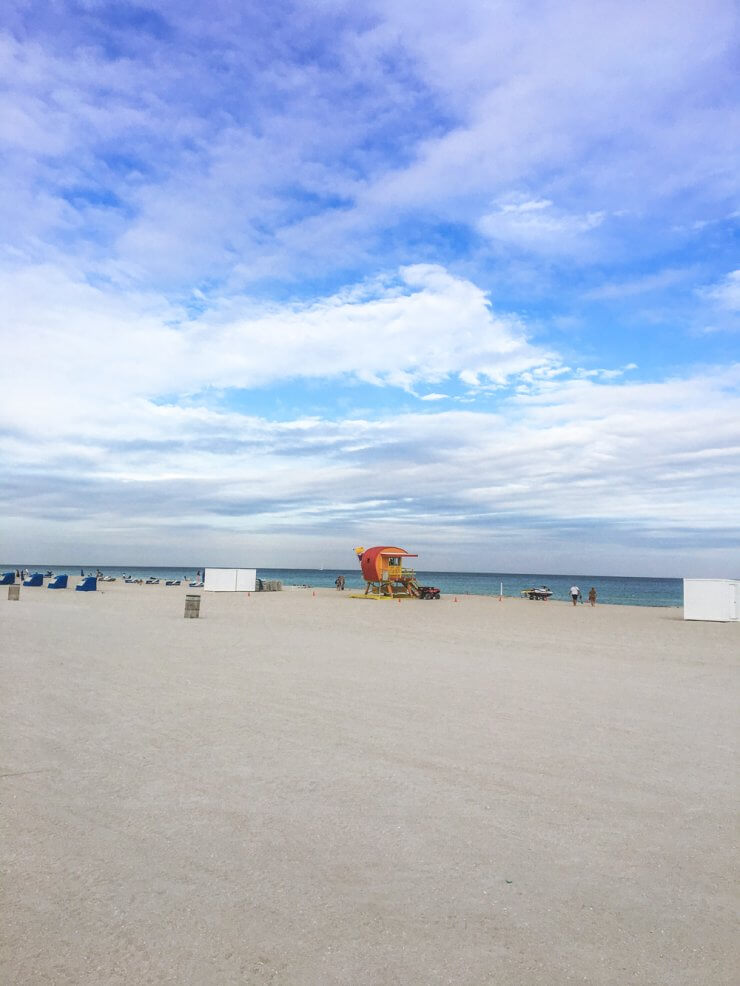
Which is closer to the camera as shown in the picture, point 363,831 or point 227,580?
point 363,831

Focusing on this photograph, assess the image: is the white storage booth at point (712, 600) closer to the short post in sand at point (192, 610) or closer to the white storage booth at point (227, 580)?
the short post in sand at point (192, 610)

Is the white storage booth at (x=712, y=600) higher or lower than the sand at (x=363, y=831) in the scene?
higher

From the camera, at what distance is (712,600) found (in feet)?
102

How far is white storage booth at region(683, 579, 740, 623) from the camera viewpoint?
1206 inches

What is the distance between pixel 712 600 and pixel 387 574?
2072cm

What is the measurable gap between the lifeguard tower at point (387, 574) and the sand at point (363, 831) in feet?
112

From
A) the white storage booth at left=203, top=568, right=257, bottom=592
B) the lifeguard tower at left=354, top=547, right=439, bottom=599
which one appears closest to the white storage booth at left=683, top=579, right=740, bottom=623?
the lifeguard tower at left=354, top=547, right=439, bottom=599

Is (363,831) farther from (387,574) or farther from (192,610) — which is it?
(387,574)

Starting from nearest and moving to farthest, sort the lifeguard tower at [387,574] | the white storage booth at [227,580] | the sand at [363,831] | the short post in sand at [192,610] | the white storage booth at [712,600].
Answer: the sand at [363,831]
the short post in sand at [192,610]
the white storage booth at [712,600]
the lifeguard tower at [387,574]
the white storage booth at [227,580]

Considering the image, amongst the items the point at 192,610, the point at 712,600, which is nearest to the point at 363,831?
the point at 192,610

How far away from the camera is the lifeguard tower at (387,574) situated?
150 feet

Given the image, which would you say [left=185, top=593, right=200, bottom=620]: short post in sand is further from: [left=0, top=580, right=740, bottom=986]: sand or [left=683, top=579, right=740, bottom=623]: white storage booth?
[left=683, top=579, right=740, bottom=623]: white storage booth

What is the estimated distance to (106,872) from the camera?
4.45m

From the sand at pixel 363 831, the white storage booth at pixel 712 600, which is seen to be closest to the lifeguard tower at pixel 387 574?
the white storage booth at pixel 712 600
